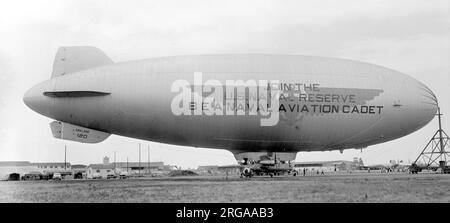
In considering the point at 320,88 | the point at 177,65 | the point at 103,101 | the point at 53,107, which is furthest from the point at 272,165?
the point at 53,107

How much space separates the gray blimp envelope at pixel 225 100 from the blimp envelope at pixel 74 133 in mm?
53

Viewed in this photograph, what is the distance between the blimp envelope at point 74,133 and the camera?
26.7 metres

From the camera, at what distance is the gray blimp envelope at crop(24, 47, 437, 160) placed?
25.9 metres

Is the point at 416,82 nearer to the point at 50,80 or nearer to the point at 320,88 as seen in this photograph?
the point at 320,88

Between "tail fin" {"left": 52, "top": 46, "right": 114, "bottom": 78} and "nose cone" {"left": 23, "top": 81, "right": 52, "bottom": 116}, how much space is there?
117 centimetres

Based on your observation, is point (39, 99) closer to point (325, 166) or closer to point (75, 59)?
point (75, 59)

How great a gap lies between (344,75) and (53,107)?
16.4 metres

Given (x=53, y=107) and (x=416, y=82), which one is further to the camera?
Result: (x=416, y=82)

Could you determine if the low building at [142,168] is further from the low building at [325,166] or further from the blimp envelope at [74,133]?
the blimp envelope at [74,133]

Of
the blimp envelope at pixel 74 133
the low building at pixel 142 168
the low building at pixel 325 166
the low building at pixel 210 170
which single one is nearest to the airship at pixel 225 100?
Result: the blimp envelope at pixel 74 133

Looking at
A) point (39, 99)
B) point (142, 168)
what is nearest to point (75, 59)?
point (39, 99)

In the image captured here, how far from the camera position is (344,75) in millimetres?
28062

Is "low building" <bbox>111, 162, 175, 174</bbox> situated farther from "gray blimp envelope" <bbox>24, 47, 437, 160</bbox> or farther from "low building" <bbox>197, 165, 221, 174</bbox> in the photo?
"gray blimp envelope" <bbox>24, 47, 437, 160</bbox>
